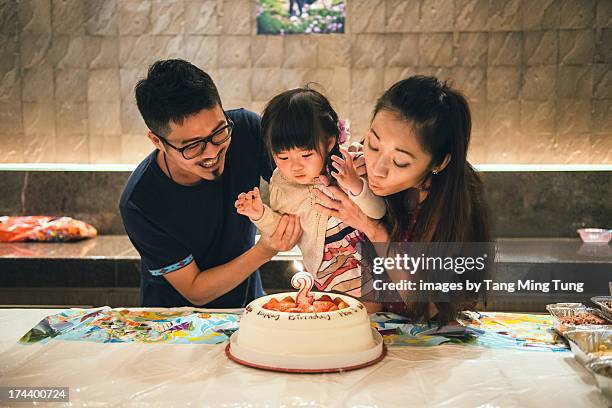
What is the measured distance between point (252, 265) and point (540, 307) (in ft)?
6.23

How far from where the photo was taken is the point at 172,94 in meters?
2.24

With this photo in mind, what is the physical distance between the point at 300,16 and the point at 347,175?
102 inches

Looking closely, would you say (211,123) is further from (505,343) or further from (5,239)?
(5,239)

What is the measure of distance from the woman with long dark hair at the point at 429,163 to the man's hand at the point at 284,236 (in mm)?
457

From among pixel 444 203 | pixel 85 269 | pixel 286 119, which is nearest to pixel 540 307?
pixel 444 203

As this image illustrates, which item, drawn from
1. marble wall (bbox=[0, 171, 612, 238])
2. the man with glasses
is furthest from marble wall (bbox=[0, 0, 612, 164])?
the man with glasses

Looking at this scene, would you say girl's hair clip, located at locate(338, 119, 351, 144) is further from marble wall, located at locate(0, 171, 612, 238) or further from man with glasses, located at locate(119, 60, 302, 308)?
marble wall, located at locate(0, 171, 612, 238)

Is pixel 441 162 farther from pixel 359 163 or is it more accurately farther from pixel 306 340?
pixel 306 340

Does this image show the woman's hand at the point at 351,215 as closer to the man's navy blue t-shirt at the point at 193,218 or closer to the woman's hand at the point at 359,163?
the woman's hand at the point at 359,163

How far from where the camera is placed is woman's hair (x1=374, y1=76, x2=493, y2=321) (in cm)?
201

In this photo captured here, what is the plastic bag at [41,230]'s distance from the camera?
425 cm

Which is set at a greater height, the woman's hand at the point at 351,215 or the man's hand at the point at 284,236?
the woman's hand at the point at 351,215

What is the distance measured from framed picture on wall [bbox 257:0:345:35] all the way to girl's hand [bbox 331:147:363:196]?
2462 mm

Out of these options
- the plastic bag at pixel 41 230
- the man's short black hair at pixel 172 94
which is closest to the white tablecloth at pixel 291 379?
the man's short black hair at pixel 172 94
